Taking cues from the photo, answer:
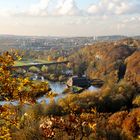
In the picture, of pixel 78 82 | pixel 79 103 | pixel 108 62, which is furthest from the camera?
pixel 108 62

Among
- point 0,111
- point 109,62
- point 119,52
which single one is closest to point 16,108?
point 0,111

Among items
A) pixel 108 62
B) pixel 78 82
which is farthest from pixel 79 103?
pixel 108 62

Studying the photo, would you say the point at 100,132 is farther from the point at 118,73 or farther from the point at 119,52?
the point at 119,52

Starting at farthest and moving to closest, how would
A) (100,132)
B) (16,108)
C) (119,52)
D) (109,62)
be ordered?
(119,52) → (109,62) → (100,132) → (16,108)

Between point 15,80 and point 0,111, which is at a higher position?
point 15,80

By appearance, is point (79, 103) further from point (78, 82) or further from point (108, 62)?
point (108, 62)

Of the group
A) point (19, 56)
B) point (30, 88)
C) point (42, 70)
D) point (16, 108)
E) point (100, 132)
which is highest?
point (19, 56)

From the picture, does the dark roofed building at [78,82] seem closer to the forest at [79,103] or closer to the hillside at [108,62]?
the hillside at [108,62]

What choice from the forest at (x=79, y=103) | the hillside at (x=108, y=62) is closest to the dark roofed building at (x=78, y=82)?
the hillside at (x=108, y=62)
